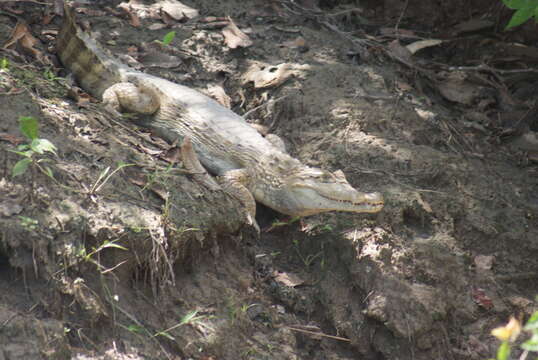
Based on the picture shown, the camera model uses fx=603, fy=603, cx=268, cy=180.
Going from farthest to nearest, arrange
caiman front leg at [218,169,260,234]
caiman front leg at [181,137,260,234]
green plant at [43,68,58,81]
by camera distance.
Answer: green plant at [43,68,58,81] < caiman front leg at [218,169,260,234] < caiman front leg at [181,137,260,234]

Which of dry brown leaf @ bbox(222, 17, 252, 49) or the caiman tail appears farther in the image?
dry brown leaf @ bbox(222, 17, 252, 49)

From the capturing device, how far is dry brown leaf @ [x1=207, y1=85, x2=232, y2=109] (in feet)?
18.0

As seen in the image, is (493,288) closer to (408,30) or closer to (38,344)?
(38,344)

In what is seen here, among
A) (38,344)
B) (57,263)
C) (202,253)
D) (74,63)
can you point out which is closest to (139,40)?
(74,63)

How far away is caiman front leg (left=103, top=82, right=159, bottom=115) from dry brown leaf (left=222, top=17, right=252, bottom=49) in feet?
4.18

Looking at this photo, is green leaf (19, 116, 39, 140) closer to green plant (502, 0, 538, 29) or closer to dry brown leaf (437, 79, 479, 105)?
green plant (502, 0, 538, 29)

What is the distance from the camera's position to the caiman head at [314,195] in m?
4.21

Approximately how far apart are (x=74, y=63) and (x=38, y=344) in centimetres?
301

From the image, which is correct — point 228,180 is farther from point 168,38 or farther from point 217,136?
point 168,38

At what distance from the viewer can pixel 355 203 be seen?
420cm

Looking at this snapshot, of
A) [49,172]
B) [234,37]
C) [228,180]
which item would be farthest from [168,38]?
[49,172]

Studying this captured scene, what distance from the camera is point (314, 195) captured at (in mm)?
4344

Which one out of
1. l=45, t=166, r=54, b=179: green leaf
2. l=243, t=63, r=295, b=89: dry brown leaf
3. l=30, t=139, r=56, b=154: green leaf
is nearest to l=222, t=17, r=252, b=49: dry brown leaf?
l=243, t=63, r=295, b=89: dry brown leaf

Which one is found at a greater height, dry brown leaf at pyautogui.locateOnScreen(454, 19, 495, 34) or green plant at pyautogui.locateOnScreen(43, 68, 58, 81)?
green plant at pyautogui.locateOnScreen(43, 68, 58, 81)
